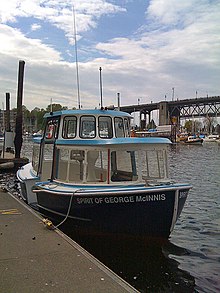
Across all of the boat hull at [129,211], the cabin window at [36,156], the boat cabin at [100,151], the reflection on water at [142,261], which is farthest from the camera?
the cabin window at [36,156]

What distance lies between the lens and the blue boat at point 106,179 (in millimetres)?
9430

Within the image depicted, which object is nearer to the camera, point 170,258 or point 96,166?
point 170,258

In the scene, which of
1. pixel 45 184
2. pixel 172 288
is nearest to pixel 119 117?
pixel 45 184

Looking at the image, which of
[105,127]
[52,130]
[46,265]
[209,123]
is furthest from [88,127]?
[209,123]

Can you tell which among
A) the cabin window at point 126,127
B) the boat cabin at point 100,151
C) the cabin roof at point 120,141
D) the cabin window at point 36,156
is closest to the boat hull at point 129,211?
the boat cabin at point 100,151

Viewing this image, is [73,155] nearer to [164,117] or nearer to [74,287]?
[74,287]

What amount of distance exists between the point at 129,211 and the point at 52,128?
4.56 metres

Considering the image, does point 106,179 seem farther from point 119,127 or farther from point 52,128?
point 52,128

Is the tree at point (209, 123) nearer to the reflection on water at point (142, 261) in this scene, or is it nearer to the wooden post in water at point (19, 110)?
the wooden post in water at point (19, 110)

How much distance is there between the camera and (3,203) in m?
13.0

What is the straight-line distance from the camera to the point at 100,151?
424 inches

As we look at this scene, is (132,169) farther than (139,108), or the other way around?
(139,108)

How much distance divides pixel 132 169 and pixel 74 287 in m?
5.41

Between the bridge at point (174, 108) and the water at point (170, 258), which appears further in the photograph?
the bridge at point (174, 108)
